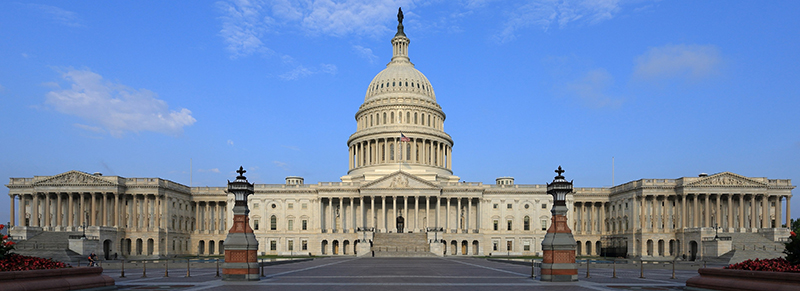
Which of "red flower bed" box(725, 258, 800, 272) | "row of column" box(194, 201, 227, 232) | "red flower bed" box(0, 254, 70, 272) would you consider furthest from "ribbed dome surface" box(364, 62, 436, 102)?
"red flower bed" box(725, 258, 800, 272)

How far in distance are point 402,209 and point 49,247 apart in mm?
56905

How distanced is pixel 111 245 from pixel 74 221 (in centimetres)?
824

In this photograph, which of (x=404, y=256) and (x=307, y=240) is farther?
(x=307, y=240)

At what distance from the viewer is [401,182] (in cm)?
10969

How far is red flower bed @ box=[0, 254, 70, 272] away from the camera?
22078 millimetres

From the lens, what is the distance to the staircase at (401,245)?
90.9 metres

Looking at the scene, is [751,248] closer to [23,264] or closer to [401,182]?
[401,182]

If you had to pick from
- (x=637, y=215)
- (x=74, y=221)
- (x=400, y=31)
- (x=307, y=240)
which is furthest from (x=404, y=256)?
(x=400, y=31)

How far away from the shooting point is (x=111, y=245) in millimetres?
97812

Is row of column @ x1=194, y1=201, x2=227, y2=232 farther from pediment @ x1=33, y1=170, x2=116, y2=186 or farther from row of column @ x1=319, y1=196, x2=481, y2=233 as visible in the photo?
pediment @ x1=33, y1=170, x2=116, y2=186

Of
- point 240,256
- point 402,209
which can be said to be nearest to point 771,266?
point 240,256

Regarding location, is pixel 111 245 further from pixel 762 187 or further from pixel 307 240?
pixel 762 187

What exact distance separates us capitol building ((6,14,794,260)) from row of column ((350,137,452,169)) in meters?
0.24

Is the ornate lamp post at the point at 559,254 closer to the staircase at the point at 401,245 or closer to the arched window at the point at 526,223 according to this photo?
the staircase at the point at 401,245
